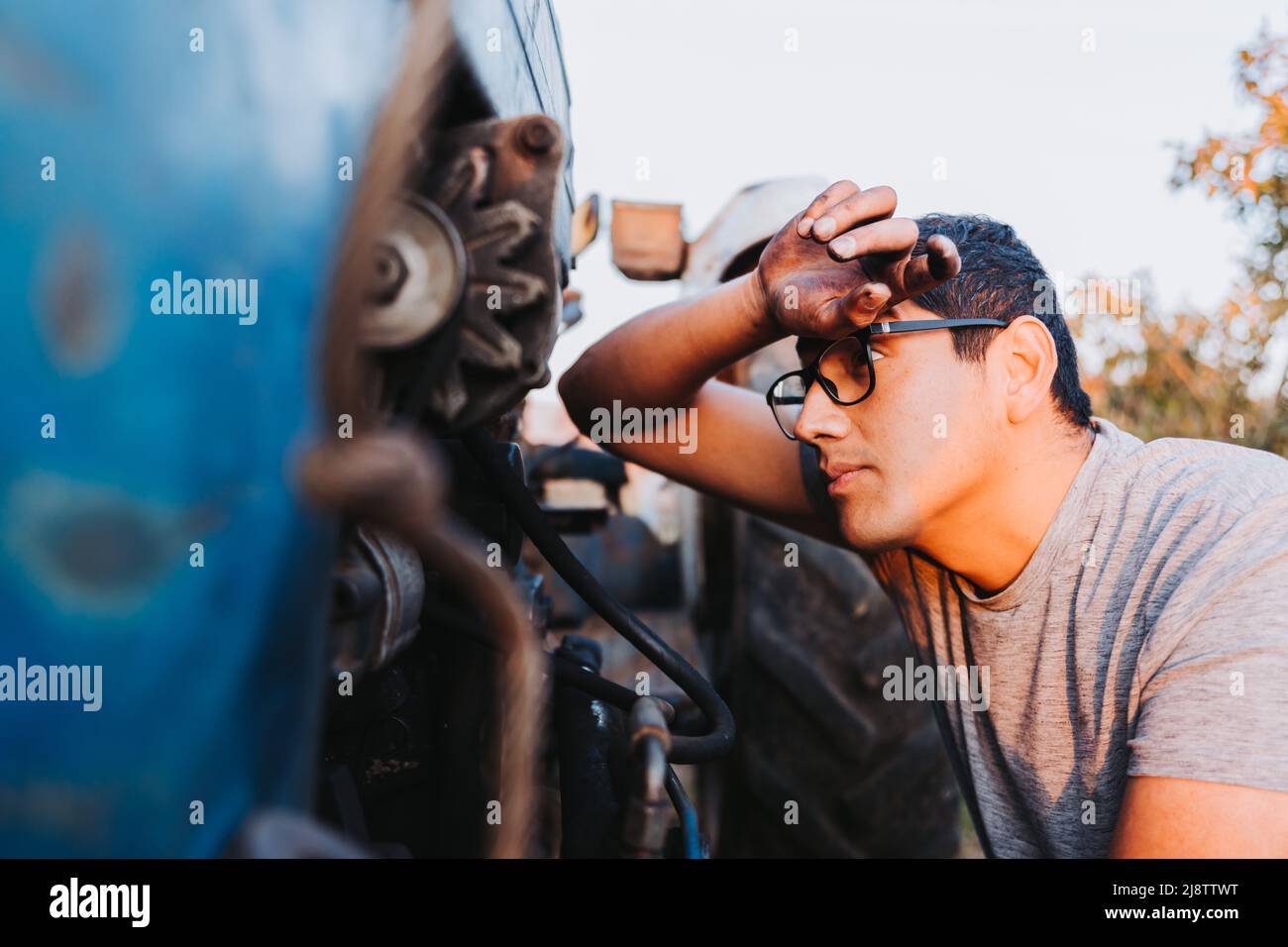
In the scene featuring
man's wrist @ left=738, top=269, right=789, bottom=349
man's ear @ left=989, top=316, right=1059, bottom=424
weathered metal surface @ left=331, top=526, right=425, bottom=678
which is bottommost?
weathered metal surface @ left=331, top=526, right=425, bottom=678

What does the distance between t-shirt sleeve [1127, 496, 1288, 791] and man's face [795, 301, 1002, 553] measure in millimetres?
349

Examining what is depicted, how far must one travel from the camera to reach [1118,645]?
1291 mm

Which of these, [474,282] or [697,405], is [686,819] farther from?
[697,405]

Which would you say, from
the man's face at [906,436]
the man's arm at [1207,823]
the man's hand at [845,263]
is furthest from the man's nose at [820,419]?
the man's arm at [1207,823]

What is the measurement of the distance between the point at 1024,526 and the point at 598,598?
2.23 ft

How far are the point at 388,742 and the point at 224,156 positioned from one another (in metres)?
0.80

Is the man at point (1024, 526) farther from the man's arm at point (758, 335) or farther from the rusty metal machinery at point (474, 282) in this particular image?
the rusty metal machinery at point (474, 282)

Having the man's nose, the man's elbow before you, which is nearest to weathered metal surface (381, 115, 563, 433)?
A: the man's nose

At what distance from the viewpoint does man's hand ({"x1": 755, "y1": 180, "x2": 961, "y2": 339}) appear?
120cm

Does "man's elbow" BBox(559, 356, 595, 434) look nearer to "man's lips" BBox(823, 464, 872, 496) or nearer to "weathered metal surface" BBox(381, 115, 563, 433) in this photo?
"man's lips" BBox(823, 464, 872, 496)

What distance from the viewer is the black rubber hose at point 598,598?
118cm

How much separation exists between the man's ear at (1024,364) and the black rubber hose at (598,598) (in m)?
0.65
